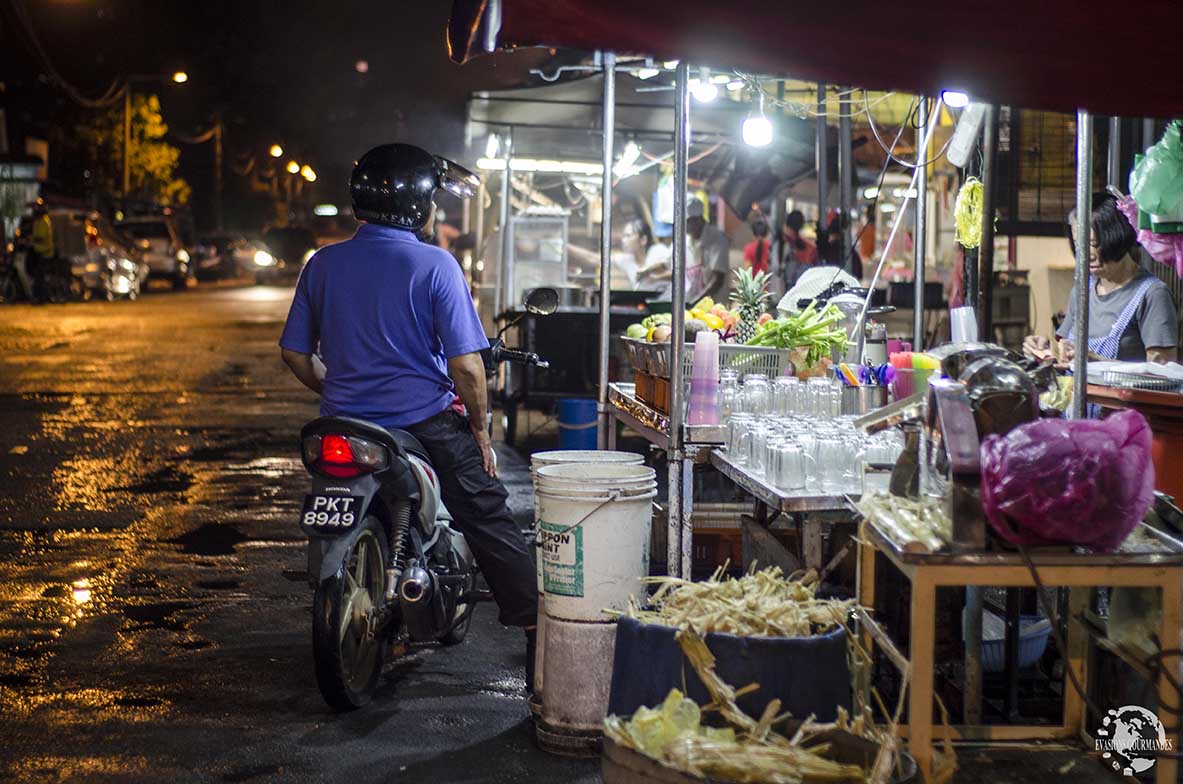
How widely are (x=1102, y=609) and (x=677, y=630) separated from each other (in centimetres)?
202

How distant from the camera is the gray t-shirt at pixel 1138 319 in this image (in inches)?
262

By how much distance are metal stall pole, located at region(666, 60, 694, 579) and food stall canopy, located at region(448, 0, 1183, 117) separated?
1584 mm

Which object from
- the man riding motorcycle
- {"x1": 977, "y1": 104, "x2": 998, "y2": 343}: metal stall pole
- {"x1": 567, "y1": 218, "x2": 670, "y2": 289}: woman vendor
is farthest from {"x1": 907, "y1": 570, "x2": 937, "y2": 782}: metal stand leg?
{"x1": 567, "y1": 218, "x2": 670, "y2": 289}: woman vendor

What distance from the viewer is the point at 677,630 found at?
3.76 meters

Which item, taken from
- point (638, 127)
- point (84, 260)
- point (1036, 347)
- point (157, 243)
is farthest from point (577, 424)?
point (157, 243)

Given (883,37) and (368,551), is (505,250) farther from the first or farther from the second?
(883,37)

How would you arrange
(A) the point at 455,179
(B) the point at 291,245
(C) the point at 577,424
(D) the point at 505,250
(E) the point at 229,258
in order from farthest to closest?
(B) the point at 291,245
(E) the point at 229,258
(D) the point at 505,250
(C) the point at 577,424
(A) the point at 455,179

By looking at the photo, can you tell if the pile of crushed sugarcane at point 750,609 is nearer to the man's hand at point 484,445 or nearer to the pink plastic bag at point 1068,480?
the pink plastic bag at point 1068,480

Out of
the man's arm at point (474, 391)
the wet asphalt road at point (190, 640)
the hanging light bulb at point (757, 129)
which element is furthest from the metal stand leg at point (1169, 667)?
the hanging light bulb at point (757, 129)

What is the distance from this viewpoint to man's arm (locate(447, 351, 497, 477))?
17.4 ft

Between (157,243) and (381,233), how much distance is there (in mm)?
40231

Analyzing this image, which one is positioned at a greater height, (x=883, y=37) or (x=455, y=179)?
(x=883, y=37)

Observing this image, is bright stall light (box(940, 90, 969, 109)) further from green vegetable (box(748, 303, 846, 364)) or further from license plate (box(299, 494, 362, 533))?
license plate (box(299, 494, 362, 533))

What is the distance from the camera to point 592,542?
15.5 ft
